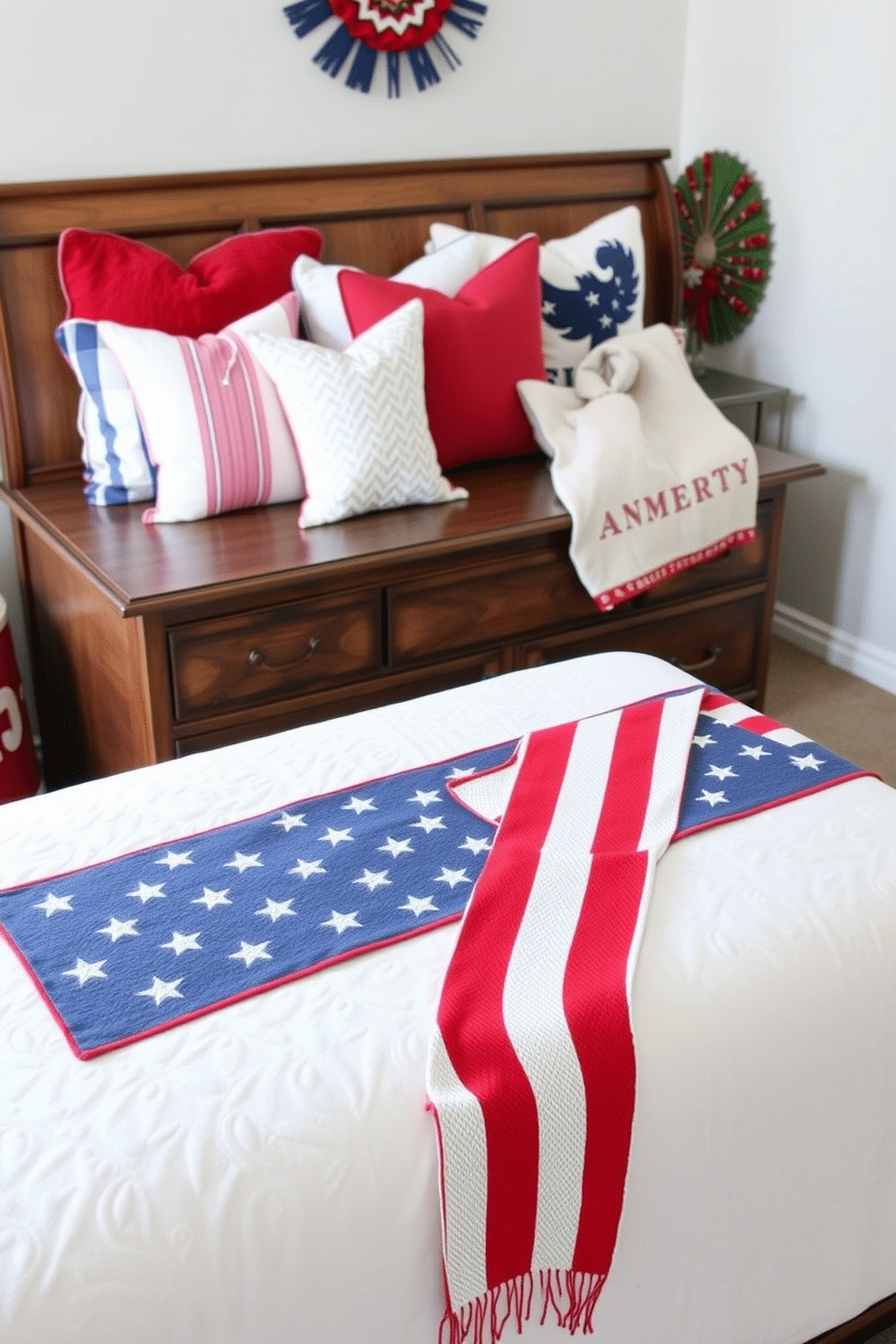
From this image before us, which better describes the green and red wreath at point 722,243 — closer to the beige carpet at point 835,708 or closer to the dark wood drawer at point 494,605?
the beige carpet at point 835,708

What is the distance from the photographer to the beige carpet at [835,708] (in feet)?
9.65

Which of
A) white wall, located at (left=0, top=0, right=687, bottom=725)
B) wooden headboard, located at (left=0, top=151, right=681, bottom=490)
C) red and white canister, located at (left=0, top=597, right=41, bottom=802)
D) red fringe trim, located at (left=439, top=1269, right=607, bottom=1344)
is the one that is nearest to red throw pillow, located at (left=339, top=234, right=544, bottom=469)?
wooden headboard, located at (left=0, top=151, right=681, bottom=490)

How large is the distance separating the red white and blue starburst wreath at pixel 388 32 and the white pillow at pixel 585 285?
34 cm

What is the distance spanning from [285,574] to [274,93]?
3.85ft

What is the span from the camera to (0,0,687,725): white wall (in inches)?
99.6

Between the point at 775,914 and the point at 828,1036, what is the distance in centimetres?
13

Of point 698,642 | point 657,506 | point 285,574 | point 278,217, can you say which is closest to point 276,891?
point 285,574

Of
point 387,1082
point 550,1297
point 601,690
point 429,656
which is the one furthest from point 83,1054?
point 429,656

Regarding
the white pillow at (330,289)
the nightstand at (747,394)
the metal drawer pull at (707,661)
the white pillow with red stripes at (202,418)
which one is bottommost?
the metal drawer pull at (707,661)

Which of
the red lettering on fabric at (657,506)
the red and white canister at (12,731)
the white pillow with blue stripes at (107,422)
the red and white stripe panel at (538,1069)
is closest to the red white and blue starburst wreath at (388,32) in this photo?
the white pillow with blue stripes at (107,422)

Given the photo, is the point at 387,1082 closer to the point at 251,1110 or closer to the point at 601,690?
the point at 251,1110

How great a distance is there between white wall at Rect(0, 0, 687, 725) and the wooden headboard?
0.21ft

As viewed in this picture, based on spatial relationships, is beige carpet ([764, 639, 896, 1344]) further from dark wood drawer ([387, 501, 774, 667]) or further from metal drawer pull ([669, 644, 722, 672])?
dark wood drawer ([387, 501, 774, 667])

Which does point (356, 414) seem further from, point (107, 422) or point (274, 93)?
point (274, 93)
